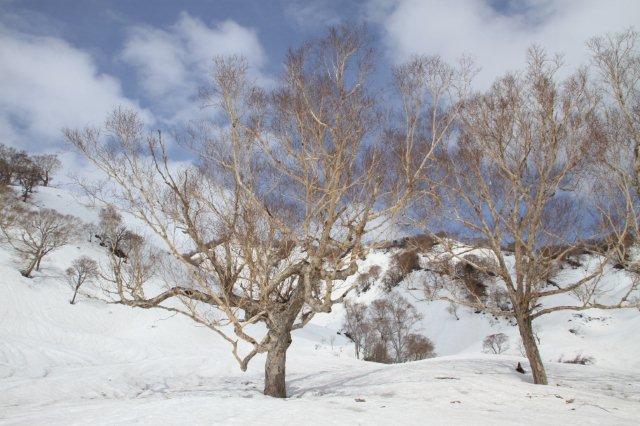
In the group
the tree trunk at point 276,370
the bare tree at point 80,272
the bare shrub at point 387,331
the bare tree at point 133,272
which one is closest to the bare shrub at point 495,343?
the bare shrub at point 387,331

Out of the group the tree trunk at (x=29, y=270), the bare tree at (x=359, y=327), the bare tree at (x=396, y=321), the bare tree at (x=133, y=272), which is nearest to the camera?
the bare tree at (x=133, y=272)

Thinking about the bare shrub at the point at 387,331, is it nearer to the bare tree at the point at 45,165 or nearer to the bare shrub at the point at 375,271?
the bare shrub at the point at 375,271

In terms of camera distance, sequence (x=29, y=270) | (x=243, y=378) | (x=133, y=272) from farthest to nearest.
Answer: (x=29, y=270), (x=243, y=378), (x=133, y=272)

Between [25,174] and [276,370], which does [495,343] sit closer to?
[276,370]

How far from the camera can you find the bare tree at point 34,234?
29406mm

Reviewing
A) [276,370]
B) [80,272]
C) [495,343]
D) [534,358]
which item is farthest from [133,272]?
[495,343]

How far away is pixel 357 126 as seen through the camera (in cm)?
671

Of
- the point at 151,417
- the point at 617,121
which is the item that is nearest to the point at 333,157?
the point at 151,417

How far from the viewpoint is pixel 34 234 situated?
3206 centimetres

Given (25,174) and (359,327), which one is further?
(25,174)

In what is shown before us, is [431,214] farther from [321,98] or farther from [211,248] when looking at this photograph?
[211,248]

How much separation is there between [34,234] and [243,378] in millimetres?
29824

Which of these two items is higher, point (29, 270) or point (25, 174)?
point (25, 174)

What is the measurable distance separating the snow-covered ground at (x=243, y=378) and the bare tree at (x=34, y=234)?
116cm
